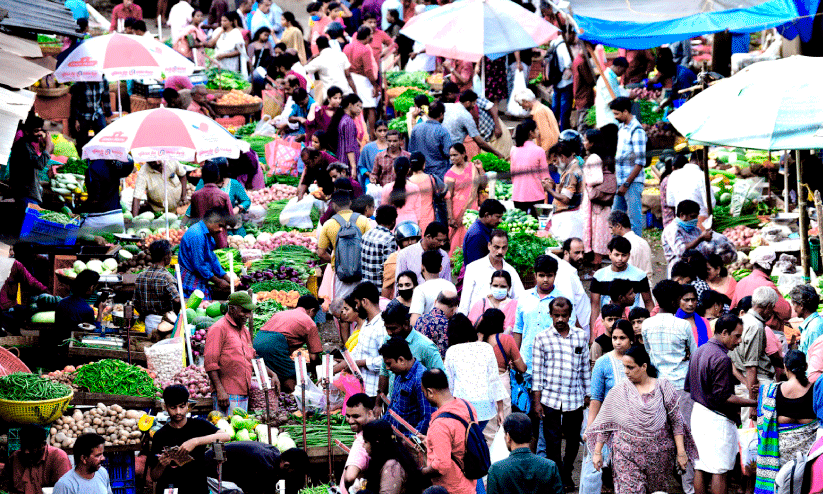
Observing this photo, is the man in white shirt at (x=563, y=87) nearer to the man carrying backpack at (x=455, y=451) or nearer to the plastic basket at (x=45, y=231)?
the plastic basket at (x=45, y=231)

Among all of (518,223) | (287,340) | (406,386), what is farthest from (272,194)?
(406,386)

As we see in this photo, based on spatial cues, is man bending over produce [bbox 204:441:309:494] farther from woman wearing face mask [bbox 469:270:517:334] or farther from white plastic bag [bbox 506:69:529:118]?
white plastic bag [bbox 506:69:529:118]

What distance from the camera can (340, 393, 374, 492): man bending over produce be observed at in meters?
6.69

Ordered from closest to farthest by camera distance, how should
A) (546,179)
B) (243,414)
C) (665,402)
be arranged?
(665,402) < (243,414) < (546,179)

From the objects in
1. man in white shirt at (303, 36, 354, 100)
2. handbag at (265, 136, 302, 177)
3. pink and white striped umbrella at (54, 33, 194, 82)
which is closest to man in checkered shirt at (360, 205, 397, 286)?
pink and white striped umbrella at (54, 33, 194, 82)

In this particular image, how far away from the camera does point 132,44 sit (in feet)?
44.6

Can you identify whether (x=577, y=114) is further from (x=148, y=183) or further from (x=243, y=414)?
(x=243, y=414)

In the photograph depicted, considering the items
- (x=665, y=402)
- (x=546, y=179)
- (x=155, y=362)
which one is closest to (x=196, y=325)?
(x=155, y=362)

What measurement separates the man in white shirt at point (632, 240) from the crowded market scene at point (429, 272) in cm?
3

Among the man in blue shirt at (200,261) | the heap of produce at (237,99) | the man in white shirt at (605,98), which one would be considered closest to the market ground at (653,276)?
the man in blue shirt at (200,261)

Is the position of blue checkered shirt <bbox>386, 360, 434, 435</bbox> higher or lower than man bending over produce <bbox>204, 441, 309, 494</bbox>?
higher

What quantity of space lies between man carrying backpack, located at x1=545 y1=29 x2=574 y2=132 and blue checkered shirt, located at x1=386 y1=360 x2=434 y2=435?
28.5 feet

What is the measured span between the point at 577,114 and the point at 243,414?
839 centimetres

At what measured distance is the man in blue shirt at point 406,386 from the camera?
7.27 metres
